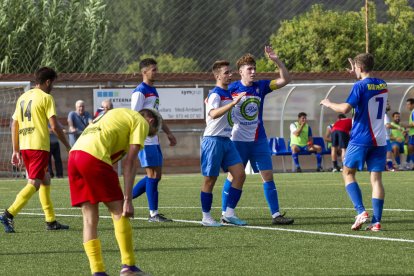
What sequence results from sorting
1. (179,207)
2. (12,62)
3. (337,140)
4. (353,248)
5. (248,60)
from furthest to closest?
(12,62), (337,140), (179,207), (248,60), (353,248)

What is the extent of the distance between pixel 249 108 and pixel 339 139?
1646cm

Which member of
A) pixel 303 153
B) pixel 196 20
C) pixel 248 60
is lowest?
pixel 303 153

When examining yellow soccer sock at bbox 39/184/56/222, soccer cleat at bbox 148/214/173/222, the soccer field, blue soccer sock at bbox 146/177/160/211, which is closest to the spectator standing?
the soccer field

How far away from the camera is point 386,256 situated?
383 inches

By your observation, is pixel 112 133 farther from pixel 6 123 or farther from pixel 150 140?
pixel 6 123

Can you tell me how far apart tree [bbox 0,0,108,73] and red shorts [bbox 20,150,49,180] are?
21981 millimetres

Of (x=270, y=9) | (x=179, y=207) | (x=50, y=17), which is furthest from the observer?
(x=270, y=9)

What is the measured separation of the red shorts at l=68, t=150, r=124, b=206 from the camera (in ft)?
27.1

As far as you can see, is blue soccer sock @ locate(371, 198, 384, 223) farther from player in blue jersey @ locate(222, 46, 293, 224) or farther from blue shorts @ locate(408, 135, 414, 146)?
blue shorts @ locate(408, 135, 414, 146)

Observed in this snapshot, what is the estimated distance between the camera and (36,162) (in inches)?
494

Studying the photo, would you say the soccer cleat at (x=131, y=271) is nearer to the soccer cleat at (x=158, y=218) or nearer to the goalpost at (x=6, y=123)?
the soccer cleat at (x=158, y=218)

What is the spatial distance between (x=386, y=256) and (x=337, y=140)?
65.4 ft

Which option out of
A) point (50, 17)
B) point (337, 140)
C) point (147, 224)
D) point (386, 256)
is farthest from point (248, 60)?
point (50, 17)

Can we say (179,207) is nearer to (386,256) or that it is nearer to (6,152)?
(386,256)
